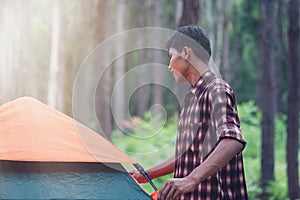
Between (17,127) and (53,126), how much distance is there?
0.22m

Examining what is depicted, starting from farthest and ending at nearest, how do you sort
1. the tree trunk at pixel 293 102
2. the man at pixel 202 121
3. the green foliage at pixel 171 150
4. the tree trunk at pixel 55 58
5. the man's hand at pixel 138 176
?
the tree trunk at pixel 55 58 → the green foliage at pixel 171 150 → the tree trunk at pixel 293 102 → the man's hand at pixel 138 176 → the man at pixel 202 121

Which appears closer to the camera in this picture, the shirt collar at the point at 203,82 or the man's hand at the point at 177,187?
the man's hand at the point at 177,187

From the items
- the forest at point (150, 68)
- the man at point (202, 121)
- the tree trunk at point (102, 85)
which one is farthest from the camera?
the tree trunk at point (102, 85)

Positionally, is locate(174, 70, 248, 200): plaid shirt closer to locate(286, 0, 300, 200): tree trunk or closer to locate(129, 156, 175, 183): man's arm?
locate(129, 156, 175, 183): man's arm

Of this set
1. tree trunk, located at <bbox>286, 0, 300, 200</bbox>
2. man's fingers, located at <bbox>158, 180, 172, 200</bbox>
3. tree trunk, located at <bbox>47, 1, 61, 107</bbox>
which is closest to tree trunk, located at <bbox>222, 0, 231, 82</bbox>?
tree trunk, located at <bbox>47, 1, 61, 107</bbox>

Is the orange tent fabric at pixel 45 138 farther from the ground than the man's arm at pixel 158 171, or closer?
farther from the ground

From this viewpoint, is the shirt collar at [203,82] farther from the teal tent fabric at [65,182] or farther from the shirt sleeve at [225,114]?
the teal tent fabric at [65,182]

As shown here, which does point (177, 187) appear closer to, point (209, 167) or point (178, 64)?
point (209, 167)

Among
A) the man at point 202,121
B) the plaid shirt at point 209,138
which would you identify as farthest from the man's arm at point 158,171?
the plaid shirt at point 209,138

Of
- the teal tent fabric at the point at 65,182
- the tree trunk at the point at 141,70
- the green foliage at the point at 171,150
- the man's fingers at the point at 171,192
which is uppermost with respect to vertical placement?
the tree trunk at the point at 141,70

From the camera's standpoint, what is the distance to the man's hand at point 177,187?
304 centimetres

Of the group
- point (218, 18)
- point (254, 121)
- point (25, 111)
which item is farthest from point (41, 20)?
point (25, 111)

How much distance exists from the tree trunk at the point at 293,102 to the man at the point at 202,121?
7.40 metres

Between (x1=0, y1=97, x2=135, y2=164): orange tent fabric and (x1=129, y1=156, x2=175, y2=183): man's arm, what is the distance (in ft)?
0.31
